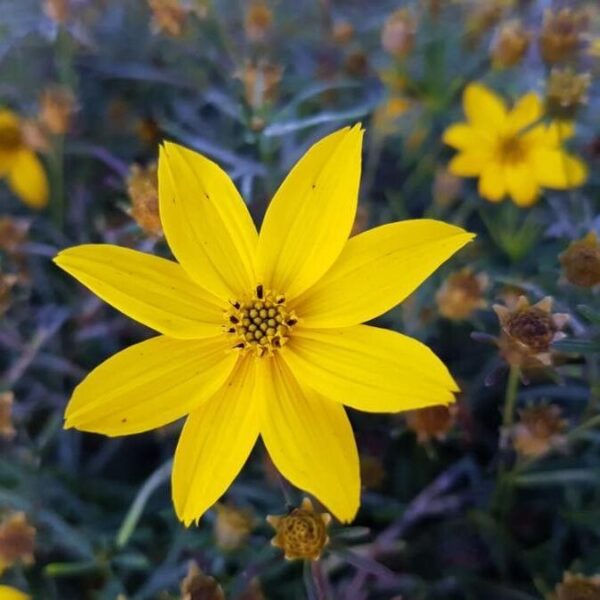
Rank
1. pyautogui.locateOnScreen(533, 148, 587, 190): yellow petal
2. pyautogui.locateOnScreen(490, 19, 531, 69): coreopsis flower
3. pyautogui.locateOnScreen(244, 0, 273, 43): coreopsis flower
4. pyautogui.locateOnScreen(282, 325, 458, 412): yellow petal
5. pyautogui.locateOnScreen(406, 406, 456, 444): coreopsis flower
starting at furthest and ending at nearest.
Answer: pyautogui.locateOnScreen(244, 0, 273, 43): coreopsis flower < pyautogui.locateOnScreen(490, 19, 531, 69): coreopsis flower < pyautogui.locateOnScreen(533, 148, 587, 190): yellow petal < pyautogui.locateOnScreen(406, 406, 456, 444): coreopsis flower < pyautogui.locateOnScreen(282, 325, 458, 412): yellow petal

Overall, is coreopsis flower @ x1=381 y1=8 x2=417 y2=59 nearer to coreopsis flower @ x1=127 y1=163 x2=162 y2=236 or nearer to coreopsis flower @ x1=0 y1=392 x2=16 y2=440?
coreopsis flower @ x1=127 y1=163 x2=162 y2=236

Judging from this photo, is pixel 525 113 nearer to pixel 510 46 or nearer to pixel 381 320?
pixel 510 46

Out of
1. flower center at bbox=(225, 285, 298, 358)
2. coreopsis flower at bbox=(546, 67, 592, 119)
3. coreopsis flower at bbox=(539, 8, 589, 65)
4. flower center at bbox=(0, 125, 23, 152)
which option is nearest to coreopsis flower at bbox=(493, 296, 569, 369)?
flower center at bbox=(225, 285, 298, 358)

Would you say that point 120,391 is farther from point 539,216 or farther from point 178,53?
point 178,53

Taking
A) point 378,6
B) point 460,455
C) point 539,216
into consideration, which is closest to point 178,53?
point 378,6

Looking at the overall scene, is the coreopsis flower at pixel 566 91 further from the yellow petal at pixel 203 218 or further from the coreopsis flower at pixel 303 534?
the coreopsis flower at pixel 303 534

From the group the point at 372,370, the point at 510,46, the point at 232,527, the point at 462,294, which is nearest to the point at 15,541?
the point at 232,527
